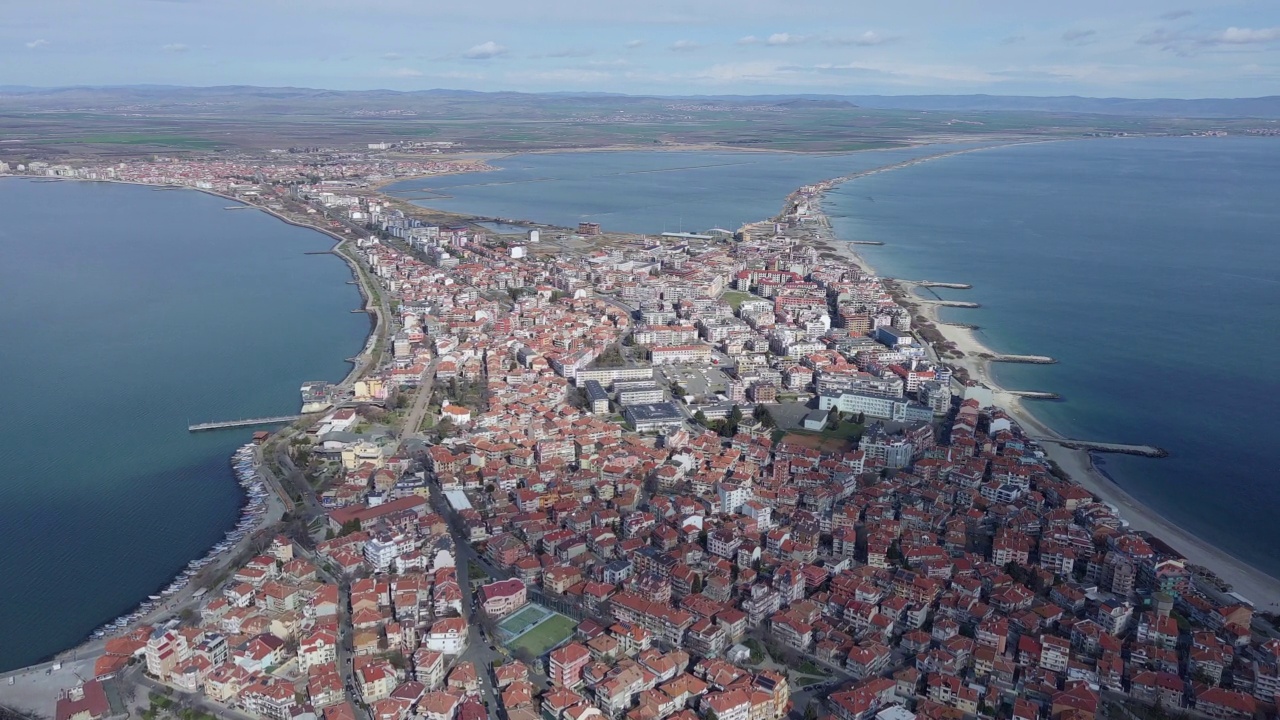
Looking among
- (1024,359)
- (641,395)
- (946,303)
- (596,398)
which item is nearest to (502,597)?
(596,398)

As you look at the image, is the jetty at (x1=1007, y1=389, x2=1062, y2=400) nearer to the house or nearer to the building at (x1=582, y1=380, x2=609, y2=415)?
the building at (x1=582, y1=380, x2=609, y2=415)

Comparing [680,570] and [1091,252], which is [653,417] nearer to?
[680,570]

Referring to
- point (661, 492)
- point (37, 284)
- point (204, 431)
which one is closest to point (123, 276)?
point (37, 284)

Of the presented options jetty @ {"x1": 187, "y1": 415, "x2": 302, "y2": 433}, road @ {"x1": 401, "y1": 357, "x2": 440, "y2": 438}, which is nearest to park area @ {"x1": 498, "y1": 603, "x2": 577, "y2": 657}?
road @ {"x1": 401, "y1": 357, "x2": 440, "y2": 438}

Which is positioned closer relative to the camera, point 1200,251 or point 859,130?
point 1200,251

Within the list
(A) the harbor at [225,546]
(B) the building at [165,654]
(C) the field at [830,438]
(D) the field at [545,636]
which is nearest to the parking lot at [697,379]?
(C) the field at [830,438]

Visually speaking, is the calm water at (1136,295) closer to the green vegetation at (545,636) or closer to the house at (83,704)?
the green vegetation at (545,636)

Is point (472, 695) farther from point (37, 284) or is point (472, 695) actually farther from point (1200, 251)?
point (1200, 251)
